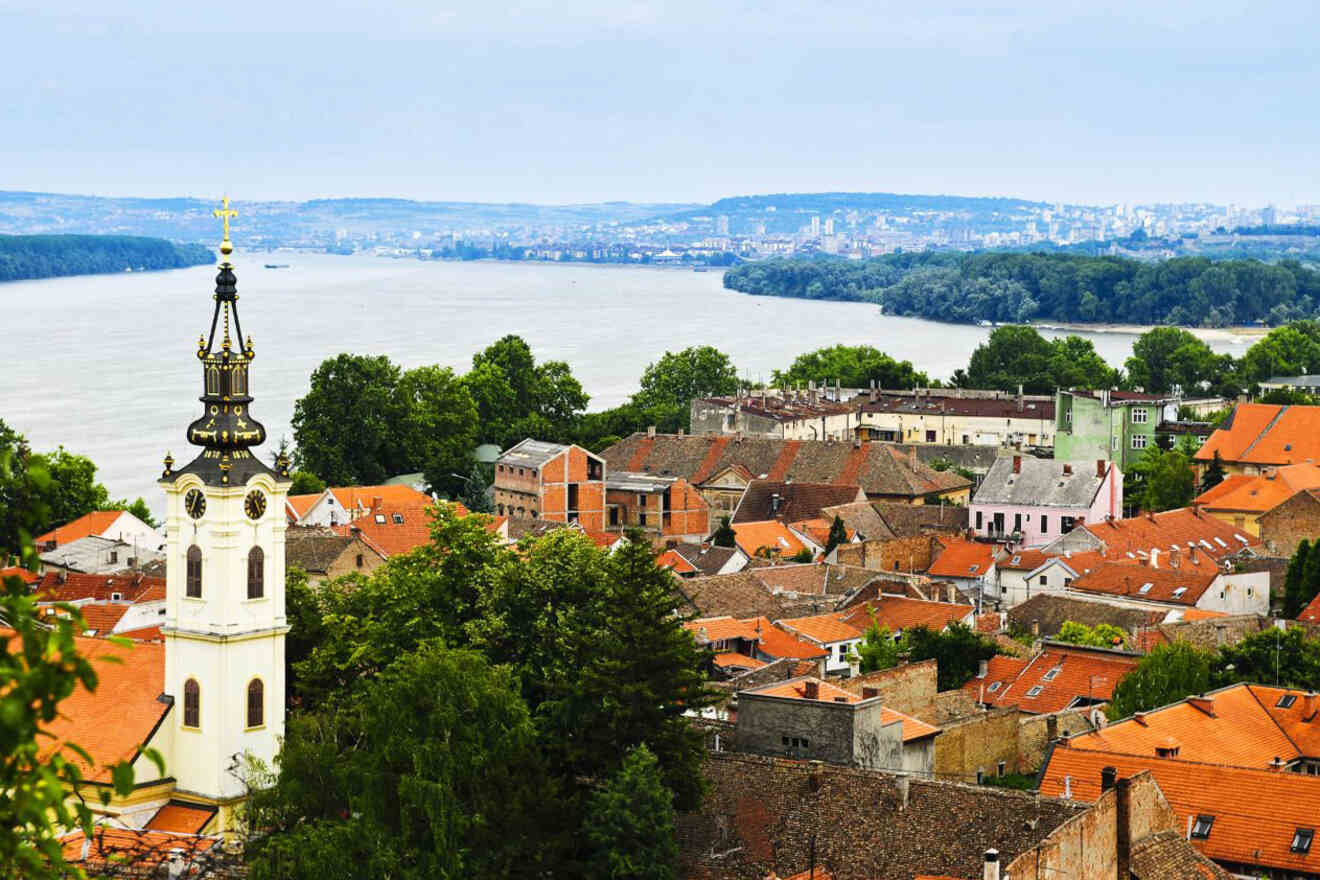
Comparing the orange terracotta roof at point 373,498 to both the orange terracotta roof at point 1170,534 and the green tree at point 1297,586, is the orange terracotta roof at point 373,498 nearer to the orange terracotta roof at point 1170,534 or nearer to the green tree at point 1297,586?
the orange terracotta roof at point 1170,534

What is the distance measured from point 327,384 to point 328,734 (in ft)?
151

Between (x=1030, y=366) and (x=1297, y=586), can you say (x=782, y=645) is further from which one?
(x=1030, y=366)

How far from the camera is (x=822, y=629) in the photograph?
35.1m

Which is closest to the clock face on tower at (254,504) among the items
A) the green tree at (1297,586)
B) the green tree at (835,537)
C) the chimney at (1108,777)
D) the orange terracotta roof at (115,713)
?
the orange terracotta roof at (115,713)

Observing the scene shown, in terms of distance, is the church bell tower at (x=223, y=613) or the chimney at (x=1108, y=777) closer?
the chimney at (x=1108, y=777)

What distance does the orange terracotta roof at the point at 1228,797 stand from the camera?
21.7 meters

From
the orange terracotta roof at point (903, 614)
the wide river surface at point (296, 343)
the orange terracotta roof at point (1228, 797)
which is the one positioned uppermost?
the orange terracotta roof at point (1228, 797)

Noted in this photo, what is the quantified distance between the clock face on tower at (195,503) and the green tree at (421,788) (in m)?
2.71

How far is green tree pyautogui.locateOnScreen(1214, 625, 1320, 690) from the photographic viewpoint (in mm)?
30531

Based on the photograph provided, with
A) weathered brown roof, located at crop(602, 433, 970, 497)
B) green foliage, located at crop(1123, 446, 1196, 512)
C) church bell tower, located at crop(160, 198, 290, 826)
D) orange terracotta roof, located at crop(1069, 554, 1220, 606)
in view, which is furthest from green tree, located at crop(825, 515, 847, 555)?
church bell tower, located at crop(160, 198, 290, 826)

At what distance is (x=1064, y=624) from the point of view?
35.9m

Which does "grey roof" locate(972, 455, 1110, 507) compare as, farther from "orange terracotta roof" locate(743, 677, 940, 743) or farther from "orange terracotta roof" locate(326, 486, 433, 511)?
"orange terracotta roof" locate(743, 677, 940, 743)

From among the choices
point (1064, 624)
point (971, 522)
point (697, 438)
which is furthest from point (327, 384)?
point (1064, 624)

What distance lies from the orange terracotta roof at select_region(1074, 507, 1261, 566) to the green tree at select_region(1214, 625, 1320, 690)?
41.3 ft
